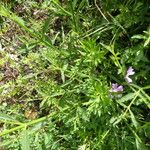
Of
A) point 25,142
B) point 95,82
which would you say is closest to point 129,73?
point 95,82

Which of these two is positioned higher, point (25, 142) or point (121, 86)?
point (121, 86)

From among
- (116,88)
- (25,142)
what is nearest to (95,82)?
(116,88)

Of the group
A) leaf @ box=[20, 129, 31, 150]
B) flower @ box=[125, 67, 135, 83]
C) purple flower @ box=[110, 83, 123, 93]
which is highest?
flower @ box=[125, 67, 135, 83]

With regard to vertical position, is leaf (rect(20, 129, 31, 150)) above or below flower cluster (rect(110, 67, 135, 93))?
below

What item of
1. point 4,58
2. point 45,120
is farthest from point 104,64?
point 4,58

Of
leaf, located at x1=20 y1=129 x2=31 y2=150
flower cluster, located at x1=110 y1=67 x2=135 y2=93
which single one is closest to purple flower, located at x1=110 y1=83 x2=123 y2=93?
flower cluster, located at x1=110 y1=67 x2=135 y2=93

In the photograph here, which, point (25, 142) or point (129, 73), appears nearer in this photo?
point (25, 142)

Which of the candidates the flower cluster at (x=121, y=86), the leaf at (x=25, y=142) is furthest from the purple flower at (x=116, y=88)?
the leaf at (x=25, y=142)

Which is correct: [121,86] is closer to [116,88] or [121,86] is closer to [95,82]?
[116,88]

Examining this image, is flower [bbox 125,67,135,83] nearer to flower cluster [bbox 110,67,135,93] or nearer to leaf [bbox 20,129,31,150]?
flower cluster [bbox 110,67,135,93]

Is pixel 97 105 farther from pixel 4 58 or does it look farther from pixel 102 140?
pixel 4 58

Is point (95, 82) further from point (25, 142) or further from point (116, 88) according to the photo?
point (25, 142)
